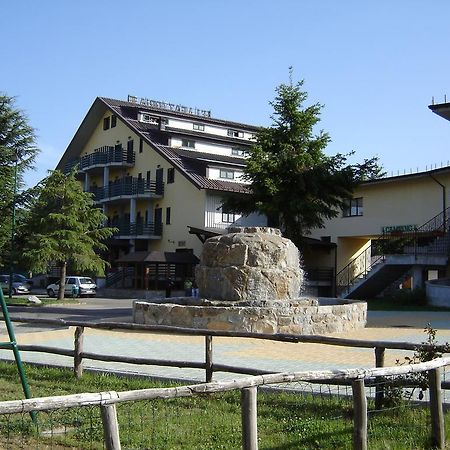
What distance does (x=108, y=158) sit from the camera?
59.9 meters

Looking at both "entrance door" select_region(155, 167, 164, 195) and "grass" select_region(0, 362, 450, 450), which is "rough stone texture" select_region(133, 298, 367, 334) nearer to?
"grass" select_region(0, 362, 450, 450)

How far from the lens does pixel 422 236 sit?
38312mm

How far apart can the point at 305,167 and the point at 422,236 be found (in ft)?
30.2

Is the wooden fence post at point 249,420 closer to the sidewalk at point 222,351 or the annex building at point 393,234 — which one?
the sidewalk at point 222,351

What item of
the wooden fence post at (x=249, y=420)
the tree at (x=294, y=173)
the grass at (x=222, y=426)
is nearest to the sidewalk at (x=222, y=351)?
the grass at (x=222, y=426)

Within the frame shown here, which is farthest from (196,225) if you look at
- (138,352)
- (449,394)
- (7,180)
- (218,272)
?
(449,394)

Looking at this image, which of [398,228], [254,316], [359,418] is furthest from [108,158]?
[359,418]

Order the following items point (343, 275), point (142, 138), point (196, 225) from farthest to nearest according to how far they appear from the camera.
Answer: point (142, 138) < point (196, 225) < point (343, 275)

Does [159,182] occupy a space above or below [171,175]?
below

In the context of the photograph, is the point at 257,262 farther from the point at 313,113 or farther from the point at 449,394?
the point at 313,113

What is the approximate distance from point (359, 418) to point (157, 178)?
50817 mm

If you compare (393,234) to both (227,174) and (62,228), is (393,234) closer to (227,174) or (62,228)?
(227,174)

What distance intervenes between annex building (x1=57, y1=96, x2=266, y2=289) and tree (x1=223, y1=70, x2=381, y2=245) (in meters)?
12.0

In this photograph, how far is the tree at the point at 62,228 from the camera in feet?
120
